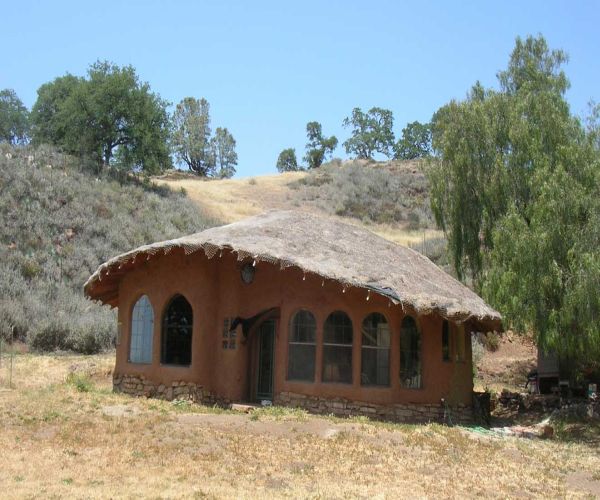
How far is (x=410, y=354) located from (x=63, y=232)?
21098 millimetres

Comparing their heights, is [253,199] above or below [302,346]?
above

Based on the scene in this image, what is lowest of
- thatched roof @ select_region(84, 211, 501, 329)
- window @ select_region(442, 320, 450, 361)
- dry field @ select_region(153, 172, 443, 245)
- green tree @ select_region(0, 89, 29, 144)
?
window @ select_region(442, 320, 450, 361)

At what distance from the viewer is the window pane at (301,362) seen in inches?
659

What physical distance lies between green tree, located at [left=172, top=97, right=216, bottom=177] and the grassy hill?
95.5 feet

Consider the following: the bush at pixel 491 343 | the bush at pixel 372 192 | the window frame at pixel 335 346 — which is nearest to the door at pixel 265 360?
the window frame at pixel 335 346

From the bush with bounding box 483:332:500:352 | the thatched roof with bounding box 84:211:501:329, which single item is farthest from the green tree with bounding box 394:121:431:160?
the thatched roof with bounding box 84:211:501:329

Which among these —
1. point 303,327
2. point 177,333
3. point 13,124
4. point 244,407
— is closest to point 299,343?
point 303,327

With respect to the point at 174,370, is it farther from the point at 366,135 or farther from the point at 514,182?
the point at 366,135

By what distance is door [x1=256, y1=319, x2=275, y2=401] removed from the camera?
696 inches

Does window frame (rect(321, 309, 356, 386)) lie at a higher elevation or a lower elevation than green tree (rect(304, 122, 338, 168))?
lower

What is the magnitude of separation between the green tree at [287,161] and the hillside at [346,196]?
A: 14.4m

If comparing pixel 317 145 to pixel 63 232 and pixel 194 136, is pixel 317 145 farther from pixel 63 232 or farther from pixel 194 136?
pixel 63 232

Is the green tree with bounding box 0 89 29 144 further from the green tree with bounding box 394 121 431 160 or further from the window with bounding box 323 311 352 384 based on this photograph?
the window with bounding box 323 311 352 384

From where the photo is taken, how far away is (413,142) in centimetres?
7100
